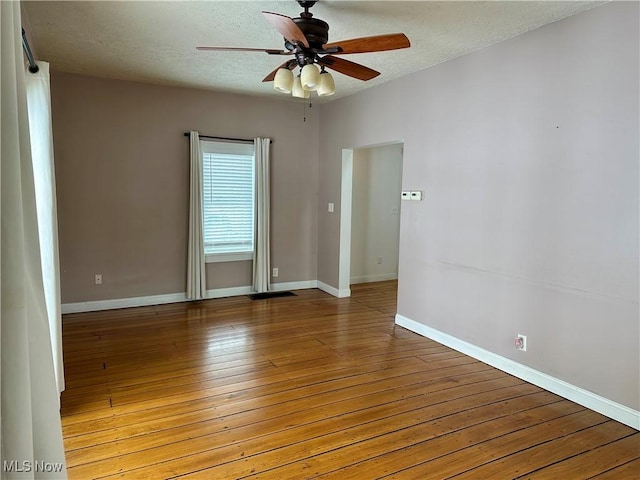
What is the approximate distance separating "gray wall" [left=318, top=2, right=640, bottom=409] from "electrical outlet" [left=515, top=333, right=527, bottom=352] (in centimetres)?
6

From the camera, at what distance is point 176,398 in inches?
117

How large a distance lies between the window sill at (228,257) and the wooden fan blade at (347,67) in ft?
10.8

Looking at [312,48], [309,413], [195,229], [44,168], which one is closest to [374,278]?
[195,229]

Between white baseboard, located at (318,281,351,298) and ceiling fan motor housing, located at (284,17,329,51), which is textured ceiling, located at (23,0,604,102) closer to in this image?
ceiling fan motor housing, located at (284,17,329,51)

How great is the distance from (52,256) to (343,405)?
6.86ft

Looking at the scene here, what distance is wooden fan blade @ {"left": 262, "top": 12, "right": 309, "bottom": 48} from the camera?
223 centimetres

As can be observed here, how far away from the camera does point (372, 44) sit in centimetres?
255

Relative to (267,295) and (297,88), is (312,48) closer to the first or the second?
(297,88)

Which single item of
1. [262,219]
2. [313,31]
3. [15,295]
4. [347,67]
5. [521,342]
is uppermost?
[313,31]

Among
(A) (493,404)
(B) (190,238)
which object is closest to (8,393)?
(A) (493,404)

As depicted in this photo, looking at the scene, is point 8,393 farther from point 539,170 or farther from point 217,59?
point 217,59

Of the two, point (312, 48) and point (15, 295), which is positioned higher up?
point (312, 48)

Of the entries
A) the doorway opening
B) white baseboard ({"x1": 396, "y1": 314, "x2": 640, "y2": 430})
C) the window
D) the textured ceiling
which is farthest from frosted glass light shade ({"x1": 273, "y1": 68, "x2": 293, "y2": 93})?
the doorway opening

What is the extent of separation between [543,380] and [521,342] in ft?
1.01
